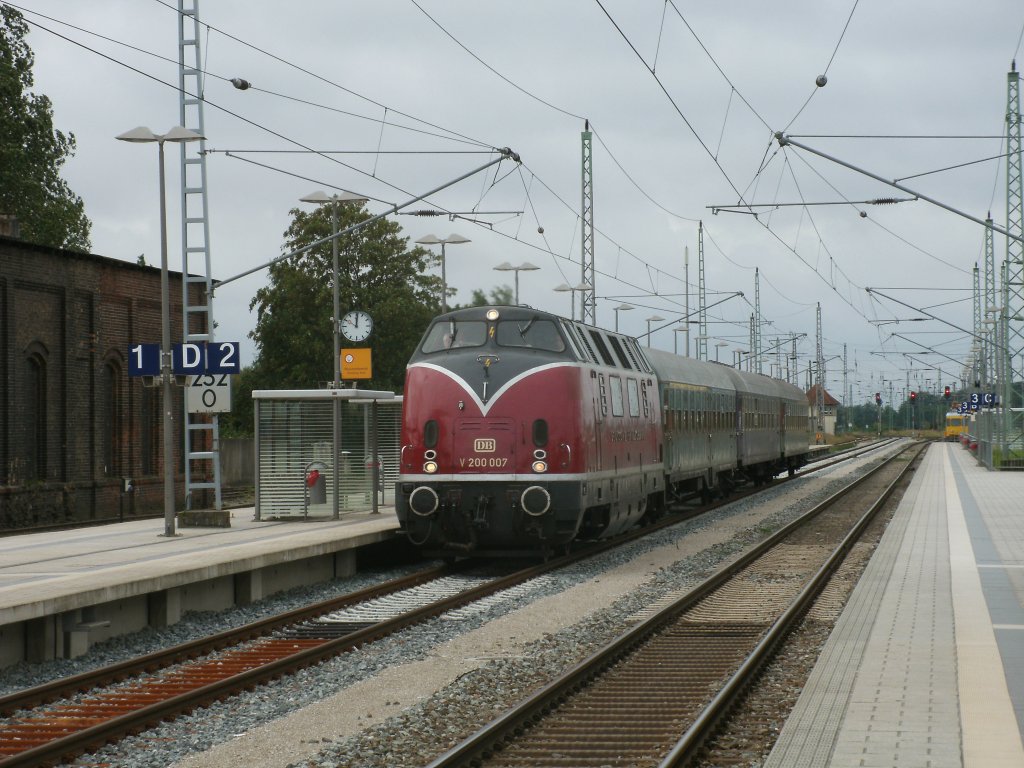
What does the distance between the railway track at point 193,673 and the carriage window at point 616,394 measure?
4.73 meters

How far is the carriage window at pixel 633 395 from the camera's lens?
2253cm

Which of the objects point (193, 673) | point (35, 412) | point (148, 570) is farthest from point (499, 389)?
point (35, 412)

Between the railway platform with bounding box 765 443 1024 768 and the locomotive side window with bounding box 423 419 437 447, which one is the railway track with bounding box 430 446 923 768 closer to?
the railway platform with bounding box 765 443 1024 768

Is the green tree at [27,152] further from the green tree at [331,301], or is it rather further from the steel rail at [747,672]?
the steel rail at [747,672]

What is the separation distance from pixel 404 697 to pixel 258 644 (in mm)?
3180

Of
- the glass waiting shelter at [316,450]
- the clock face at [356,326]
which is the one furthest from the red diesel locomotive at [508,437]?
the clock face at [356,326]

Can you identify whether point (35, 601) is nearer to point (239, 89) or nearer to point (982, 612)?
point (982, 612)

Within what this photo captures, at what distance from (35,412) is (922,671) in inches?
1046

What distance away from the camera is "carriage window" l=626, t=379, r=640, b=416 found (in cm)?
2253

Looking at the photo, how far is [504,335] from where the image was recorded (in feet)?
62.6

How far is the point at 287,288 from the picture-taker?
62844mm

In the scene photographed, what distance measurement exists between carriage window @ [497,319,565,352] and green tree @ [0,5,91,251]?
3485 centimetres

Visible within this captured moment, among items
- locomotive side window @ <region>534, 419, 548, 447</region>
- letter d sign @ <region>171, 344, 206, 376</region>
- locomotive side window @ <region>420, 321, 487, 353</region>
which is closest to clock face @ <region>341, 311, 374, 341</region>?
letter d sign @ <region>171, 344, 206, 376</region>

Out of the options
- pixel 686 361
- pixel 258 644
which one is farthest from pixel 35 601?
pixel 686 361
